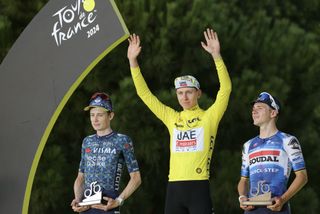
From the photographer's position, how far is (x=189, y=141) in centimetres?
618

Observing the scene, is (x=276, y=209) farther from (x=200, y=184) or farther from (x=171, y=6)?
(x=171, y=6)

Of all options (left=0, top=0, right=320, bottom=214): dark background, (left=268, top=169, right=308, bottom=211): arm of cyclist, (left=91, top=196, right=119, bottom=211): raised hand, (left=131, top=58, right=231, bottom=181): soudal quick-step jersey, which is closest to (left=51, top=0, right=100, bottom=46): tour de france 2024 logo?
(left=131, top=58, right=231, bottom=181): soudal quick-step jersey

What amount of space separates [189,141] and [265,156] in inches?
23.5

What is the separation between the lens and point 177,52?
10312mm

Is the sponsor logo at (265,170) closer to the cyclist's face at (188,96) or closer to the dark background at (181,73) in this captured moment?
the cyclist's face at (188,96)

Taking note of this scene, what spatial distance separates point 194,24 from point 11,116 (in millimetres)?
3991

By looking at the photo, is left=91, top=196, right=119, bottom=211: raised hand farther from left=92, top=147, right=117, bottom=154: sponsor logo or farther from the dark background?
the dark background

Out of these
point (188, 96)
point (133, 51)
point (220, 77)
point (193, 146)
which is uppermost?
point (133, 51)

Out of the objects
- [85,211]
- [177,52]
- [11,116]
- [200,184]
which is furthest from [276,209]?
[177,52]

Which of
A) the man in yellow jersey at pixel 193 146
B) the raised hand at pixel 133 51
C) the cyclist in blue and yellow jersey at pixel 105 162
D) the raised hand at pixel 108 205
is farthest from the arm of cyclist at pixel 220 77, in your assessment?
the raised hand at pixel 108 205

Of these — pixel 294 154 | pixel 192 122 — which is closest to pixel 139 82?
pixel 192 122

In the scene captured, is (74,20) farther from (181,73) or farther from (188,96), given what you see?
(181,73)

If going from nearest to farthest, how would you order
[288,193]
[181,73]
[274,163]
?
[288,193]
[274,163]
[181,73]

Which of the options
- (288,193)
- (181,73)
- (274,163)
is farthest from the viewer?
(181,73)
